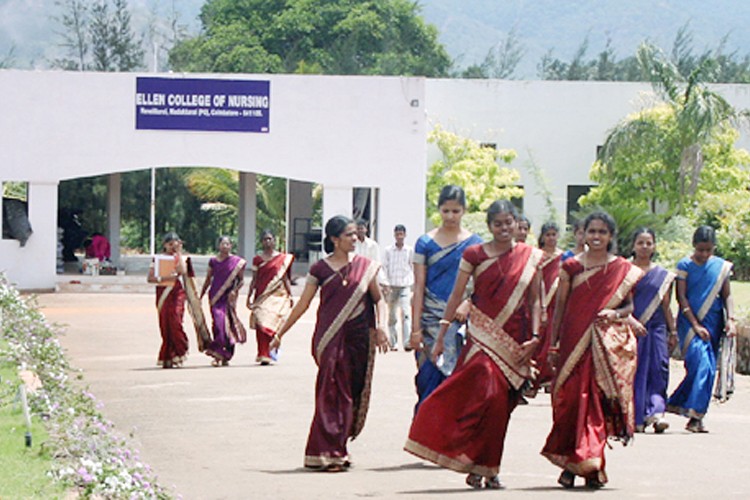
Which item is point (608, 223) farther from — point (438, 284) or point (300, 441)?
point (300, 441)

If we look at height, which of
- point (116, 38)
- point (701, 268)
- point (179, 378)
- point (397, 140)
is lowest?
point (179, 378)

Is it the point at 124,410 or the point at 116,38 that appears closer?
the point at 124,410

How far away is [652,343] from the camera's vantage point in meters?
12.3

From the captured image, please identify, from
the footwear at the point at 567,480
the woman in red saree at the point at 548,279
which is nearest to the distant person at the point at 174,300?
the woman in red saree at the point at 548,279

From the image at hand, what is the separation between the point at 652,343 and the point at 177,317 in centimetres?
709

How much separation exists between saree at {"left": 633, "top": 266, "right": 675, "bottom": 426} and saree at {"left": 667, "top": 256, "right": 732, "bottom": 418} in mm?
333

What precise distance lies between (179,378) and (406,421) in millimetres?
4513

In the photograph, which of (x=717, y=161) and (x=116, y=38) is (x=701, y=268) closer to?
(x=717, y=161)

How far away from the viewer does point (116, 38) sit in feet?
228

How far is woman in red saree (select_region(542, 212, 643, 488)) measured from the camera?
9.28 meters

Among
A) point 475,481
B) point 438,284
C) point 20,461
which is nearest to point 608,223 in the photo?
point 438,284

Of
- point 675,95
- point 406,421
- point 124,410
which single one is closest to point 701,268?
point 406,421

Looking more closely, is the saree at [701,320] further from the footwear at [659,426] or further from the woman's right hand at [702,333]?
the footwear at [659,426]

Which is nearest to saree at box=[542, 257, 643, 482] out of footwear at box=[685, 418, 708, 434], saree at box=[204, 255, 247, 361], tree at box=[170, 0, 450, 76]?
footwear at box=[685, 418, 708, 434]
